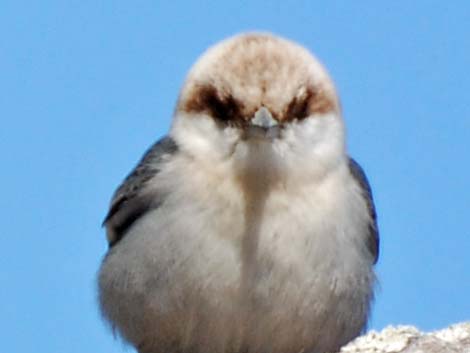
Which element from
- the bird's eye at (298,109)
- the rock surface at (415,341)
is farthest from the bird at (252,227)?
the rock surface at (415,341)

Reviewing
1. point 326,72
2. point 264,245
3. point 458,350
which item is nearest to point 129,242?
point 264,245

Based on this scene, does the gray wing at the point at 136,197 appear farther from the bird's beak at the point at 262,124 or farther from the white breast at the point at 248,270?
the bird's beak at the point at 262,124

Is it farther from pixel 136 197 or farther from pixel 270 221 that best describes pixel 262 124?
pixel 136 197

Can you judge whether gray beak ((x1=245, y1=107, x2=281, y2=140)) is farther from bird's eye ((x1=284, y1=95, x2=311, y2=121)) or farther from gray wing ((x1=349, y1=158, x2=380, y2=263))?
gray wing ((x1=349, y1=158, x2=380, y2=263))

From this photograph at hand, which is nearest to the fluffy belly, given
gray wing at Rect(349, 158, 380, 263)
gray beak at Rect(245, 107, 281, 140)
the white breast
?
the white breast

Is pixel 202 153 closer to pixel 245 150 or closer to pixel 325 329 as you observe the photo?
pixel 245 150

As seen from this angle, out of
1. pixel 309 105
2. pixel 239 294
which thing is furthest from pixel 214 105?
pixel 239 294
